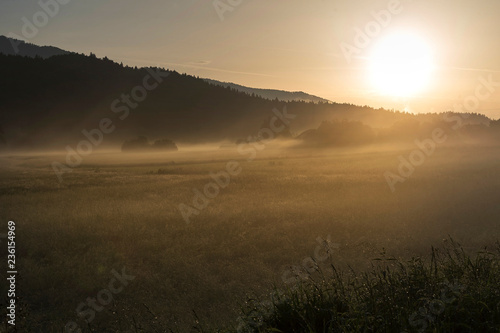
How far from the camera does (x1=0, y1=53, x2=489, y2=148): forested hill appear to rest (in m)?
120

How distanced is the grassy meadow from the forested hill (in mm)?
93588

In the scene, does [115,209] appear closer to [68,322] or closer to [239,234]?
[239,234]

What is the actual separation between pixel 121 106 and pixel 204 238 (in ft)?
485

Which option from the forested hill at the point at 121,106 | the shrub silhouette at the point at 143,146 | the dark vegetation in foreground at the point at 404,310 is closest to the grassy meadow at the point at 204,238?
the dark vegetation in foreground at the point at 404,310

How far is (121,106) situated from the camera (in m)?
150

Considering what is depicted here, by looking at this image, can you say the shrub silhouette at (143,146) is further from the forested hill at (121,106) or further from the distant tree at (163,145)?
the forested hill at (121,106)

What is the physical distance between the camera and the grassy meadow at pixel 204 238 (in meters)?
8.42

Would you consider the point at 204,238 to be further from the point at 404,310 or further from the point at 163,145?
the point at 163,145

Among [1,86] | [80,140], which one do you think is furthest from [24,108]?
[80,140]

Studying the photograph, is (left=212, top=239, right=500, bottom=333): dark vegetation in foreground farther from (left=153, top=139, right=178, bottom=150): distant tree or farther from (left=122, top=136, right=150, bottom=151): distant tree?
(left=153, top=139, right=178, bottom=150): distant tree

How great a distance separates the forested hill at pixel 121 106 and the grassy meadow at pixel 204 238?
307 feet

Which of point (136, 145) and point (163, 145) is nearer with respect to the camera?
point (136, 145)

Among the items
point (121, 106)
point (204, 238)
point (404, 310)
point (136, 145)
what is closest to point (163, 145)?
point (136, 145)

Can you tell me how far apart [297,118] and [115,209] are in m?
161
